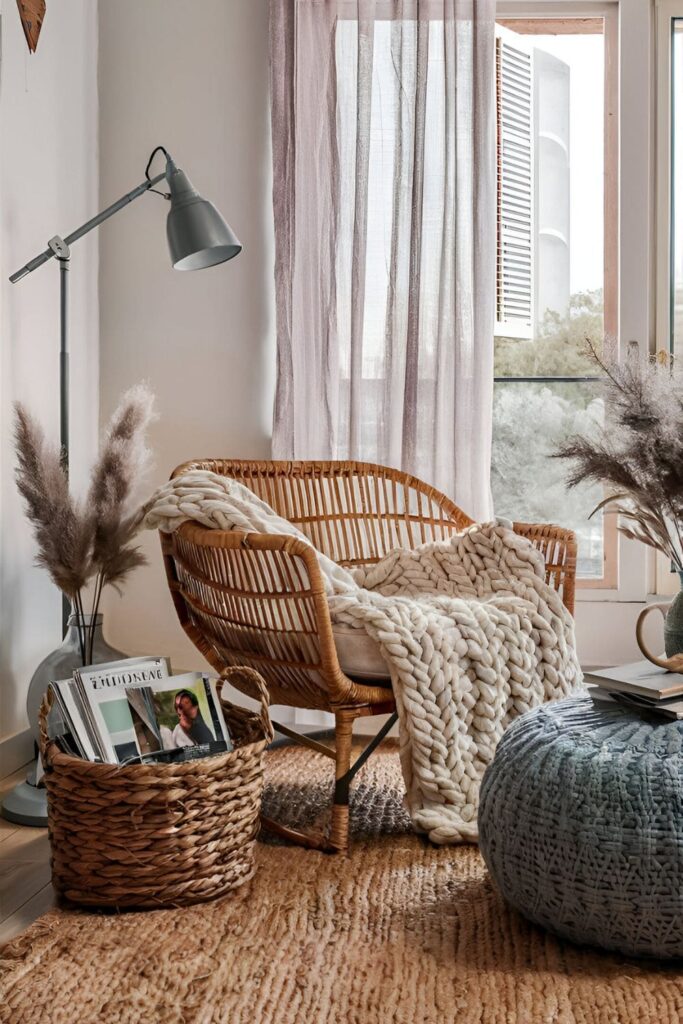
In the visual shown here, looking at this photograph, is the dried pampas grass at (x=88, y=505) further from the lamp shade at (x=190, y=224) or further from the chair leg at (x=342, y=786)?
the chair leg at (x=342, y=786)

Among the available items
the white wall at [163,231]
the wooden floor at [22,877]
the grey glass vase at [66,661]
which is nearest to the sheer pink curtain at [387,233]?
the white wall at [163,231]

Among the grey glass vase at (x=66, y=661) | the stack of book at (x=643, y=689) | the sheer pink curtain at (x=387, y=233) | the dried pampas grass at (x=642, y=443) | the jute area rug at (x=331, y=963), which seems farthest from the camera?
the sheer pink curtain at (x=387, y=233)

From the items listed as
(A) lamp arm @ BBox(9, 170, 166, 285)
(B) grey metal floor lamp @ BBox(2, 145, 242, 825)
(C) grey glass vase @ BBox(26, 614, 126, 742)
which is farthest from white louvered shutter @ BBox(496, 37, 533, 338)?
(C) grey glass vase @ BBox(26, 614, 126, 742)

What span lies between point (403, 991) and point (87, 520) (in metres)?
1.21

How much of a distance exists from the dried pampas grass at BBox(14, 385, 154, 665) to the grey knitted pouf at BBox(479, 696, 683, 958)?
40.9 inches

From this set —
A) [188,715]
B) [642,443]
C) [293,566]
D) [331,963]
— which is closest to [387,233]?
[642,443]

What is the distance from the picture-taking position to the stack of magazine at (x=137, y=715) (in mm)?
1666

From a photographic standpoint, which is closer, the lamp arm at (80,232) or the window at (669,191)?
the lamp arm at (80,232)

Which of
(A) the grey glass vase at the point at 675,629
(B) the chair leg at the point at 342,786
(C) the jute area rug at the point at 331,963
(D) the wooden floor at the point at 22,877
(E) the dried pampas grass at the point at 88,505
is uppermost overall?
(E) the dried pampas grass at the point at 88,505

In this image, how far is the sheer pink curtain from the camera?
2799 mm

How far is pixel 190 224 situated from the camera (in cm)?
234

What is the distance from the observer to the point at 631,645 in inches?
117

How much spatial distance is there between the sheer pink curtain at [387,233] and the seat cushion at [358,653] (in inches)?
39.3

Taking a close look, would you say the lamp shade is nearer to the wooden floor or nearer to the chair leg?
the chair leg
